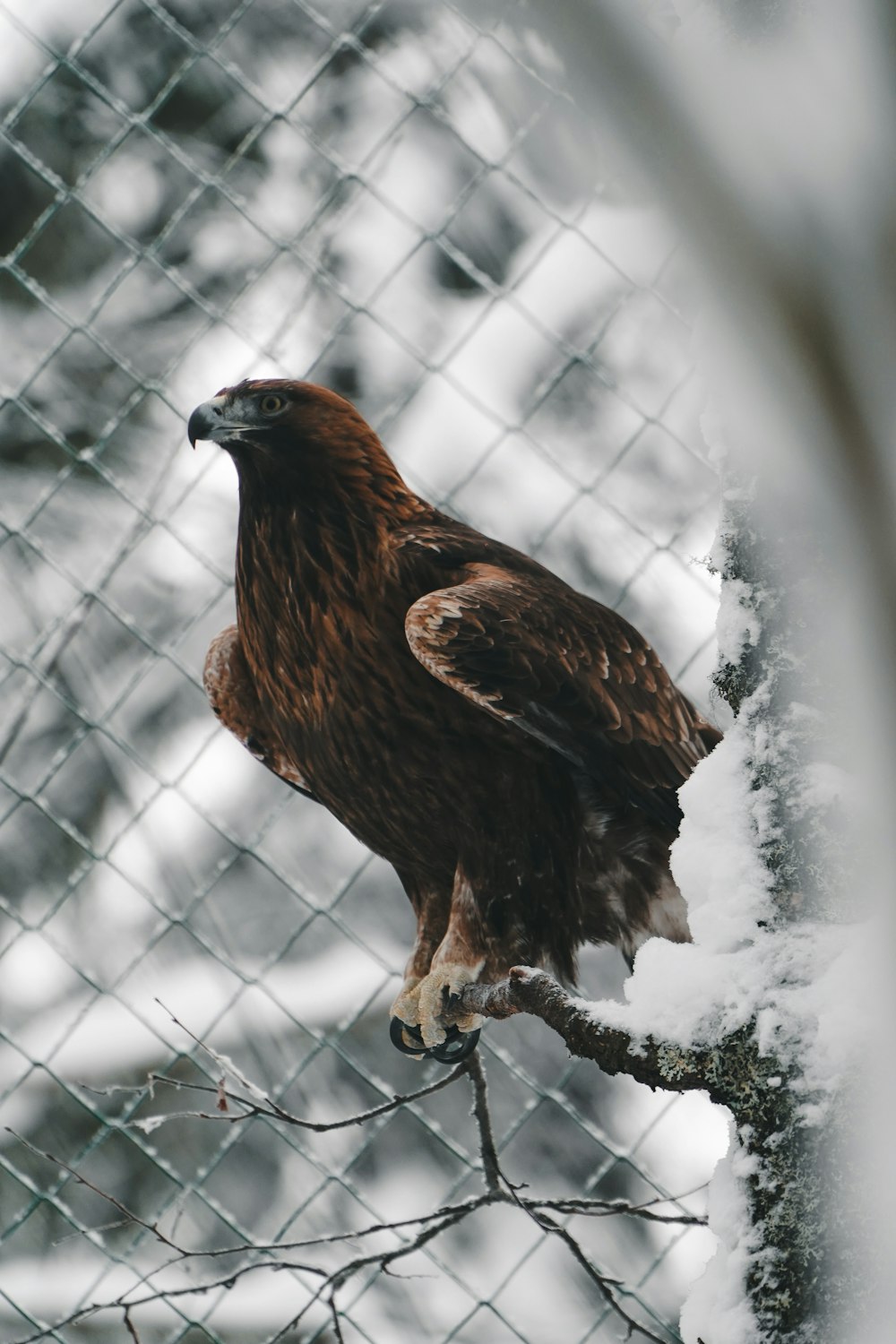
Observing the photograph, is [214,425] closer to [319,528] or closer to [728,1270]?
[319,528]

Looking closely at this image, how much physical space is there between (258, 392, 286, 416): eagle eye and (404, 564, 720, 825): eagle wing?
0.95 feet

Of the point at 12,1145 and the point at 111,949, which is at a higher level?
the point at 111,949

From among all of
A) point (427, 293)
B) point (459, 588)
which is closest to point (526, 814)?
point (459, 588)

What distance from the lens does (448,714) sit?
1493 millimetres

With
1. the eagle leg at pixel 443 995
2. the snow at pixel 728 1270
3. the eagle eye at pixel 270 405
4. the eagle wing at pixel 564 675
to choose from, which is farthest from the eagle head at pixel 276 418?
the snow at pixel 728 1270

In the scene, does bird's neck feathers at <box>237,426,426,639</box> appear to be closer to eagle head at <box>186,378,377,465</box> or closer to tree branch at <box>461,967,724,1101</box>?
eagle head at <box>186,378,377,465</box>

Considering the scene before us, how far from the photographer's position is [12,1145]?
2844 millimetres

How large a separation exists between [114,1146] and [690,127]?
3.22 metres

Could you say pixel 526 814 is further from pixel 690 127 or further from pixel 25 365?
pixel 25 365

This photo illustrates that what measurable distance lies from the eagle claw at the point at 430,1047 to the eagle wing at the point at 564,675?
324 millimetres

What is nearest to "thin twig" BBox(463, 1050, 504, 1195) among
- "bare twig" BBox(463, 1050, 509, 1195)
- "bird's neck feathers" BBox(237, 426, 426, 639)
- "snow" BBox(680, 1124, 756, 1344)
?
"bare twig" BBox(463, 1050, 509, 1195)

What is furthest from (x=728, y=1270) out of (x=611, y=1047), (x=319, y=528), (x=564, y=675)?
(x=319, y=528)

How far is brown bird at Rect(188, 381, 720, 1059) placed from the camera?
148cm

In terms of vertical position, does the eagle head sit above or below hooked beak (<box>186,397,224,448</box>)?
above
